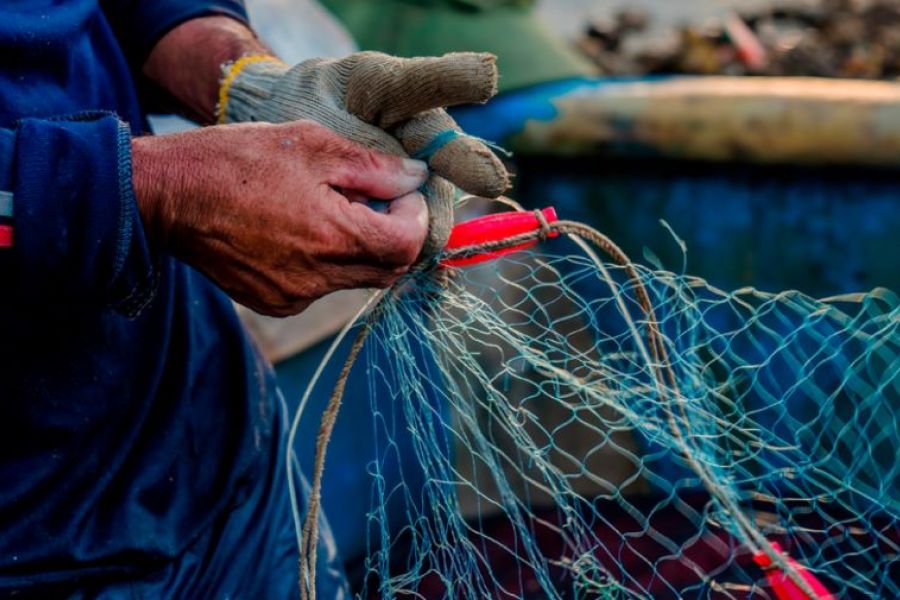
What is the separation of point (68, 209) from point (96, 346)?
0.80 ft

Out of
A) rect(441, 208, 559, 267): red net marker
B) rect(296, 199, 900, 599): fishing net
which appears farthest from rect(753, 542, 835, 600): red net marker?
rect(441, 208, 559, 267): red net marker

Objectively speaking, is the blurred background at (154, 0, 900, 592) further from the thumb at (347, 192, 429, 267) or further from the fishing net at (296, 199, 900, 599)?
the thumb at (347, 192, 429, 267)

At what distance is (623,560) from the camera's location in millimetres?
2211

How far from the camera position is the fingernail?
1020 millimetres

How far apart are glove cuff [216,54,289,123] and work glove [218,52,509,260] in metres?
0.11

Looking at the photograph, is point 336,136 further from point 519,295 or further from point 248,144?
point 519,295

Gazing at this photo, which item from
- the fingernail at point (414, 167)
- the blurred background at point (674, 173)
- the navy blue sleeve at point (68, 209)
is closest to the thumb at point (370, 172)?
the fingernail at point (414, 167)

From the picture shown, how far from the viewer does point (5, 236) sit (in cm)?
89

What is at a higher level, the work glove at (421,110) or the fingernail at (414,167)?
the work glove at (421,110)

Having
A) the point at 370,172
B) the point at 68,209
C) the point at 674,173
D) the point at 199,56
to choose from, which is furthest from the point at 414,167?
the point at 674,173

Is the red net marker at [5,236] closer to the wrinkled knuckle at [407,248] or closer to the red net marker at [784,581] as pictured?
the wrinkled knuckle at [407,248]

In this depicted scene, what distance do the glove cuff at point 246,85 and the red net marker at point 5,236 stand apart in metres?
0.40

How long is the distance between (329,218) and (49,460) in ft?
1.34

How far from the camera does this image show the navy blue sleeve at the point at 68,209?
0.89 metres
